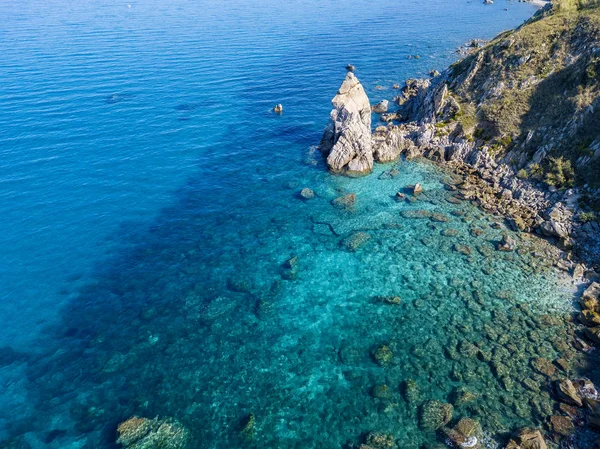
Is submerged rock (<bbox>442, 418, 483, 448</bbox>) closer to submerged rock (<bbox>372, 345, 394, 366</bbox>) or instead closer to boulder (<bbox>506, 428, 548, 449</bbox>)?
boulder (<bbox>506, 428, 548, 449</bbox>)

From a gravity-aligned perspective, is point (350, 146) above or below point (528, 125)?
below

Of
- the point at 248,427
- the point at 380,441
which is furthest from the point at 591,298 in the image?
the point at 248,427

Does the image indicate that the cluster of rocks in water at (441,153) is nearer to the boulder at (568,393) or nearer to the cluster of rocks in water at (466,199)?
the cluster of rocks in water at (466,199)

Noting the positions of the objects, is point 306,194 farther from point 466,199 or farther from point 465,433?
point 465,433

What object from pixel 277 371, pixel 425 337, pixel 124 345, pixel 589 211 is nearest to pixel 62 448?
pixel 124 345

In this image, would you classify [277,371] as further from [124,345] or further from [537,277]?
[537,277]

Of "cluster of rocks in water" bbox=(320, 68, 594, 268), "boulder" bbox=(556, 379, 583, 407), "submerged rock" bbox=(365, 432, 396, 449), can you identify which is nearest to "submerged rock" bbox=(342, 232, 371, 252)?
"cluster of rocks in water" bbox=(320, 68, 594, 268)

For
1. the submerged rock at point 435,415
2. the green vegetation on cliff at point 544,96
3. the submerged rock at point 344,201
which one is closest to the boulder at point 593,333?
the submerged rock at point 435,415
